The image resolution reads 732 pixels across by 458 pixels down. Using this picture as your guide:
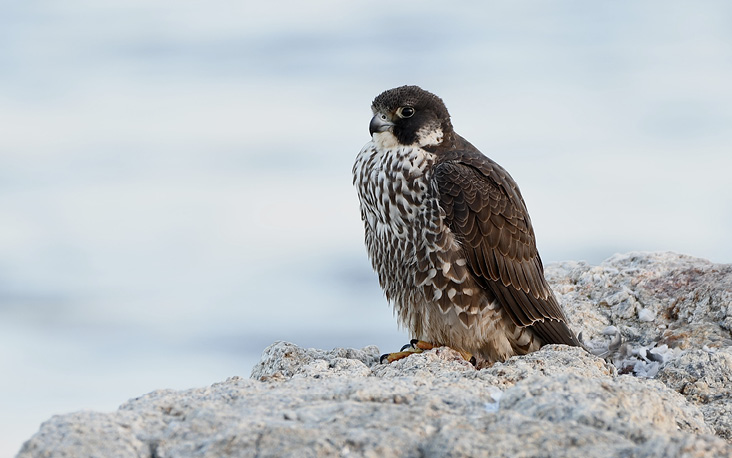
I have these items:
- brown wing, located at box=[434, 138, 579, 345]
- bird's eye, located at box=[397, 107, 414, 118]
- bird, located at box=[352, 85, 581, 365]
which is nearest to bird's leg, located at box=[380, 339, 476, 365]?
bird, located at box=[352, 85, 581, 365]

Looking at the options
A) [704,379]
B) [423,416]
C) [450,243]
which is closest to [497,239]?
[450,243]

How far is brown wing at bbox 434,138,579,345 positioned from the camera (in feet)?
16.2

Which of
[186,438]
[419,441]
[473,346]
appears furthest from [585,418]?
[473,346]

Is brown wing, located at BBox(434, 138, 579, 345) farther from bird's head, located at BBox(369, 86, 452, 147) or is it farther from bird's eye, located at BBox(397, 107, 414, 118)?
bird's eye, located at BBox(397, 107, 414, 118)

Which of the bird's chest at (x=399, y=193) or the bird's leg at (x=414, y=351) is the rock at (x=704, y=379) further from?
the bird's chest at (x=399, y=193)

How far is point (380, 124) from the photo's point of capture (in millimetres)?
5234

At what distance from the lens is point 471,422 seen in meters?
2.57

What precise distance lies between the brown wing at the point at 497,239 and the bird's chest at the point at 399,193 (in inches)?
3.6

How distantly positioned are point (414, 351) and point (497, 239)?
79cm

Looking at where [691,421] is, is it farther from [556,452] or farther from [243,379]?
[243,379]

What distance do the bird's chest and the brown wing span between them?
3.6 inches

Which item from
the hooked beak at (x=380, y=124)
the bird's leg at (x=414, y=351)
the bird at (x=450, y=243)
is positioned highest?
the hooked beak at (x=380, y=124)

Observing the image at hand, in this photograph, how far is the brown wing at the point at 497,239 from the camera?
16.2ft

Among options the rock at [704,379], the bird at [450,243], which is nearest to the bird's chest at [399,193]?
the bird at [450,243]
